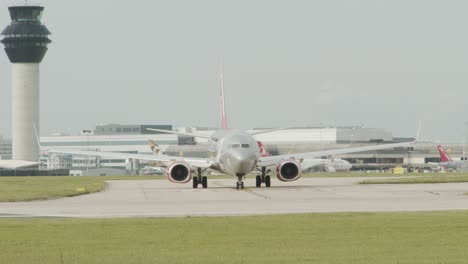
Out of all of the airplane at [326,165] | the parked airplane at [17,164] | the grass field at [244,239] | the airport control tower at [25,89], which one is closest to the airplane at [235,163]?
Result: the grass field at [244,239]

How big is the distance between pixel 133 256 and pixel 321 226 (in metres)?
8.54

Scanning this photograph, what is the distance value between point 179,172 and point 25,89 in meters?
136

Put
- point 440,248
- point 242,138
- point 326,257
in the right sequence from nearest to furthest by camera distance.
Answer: point 326,257
point 440,248
point 242,138

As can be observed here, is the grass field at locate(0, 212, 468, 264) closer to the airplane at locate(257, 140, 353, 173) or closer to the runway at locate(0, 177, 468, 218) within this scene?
the runway at locate(0, 177, 468, 218)

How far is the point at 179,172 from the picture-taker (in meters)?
63.6

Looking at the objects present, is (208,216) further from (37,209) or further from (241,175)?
(241,175)

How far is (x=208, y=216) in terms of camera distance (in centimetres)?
3453

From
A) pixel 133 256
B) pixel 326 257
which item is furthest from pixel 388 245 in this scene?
pixel 133 256

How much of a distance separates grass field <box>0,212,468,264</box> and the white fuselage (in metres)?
25.5

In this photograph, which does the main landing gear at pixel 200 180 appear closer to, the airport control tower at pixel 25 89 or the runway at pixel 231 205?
the runway at pixel 231 205

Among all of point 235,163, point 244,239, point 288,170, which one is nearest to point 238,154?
point 235,163

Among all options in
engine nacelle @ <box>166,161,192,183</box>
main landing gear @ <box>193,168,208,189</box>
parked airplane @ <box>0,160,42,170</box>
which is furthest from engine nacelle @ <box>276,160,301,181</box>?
parked airplane @ <box>0,160,42,170</box>

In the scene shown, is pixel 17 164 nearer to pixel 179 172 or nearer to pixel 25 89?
pixel 25 89

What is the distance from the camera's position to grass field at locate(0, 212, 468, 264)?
21500mm
